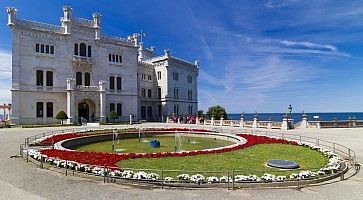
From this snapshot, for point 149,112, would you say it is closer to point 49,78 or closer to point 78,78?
point 78,78

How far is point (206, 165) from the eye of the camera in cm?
1335

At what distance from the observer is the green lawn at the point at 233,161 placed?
504 inches

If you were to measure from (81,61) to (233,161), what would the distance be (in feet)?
142

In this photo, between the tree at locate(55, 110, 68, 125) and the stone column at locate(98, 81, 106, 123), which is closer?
the tree at locate(55, 110, 68, 125)

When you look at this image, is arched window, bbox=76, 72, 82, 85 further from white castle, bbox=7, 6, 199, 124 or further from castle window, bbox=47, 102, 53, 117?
castle window, bbox=47, 102, 53, 117

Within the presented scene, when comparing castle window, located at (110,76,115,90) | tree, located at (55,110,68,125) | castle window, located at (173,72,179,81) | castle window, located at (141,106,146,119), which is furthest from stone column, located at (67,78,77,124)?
castle window, located at (173,72,179,81)

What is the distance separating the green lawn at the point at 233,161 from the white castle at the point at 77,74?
121ft

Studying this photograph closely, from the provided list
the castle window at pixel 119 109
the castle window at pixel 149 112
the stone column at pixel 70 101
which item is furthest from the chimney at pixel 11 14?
the castle window at pixel 149 112

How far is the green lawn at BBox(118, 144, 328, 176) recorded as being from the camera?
12797 mm

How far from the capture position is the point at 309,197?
891 cm

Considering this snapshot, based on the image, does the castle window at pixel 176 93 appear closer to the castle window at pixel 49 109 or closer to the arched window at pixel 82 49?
the arched window at pixel 82 49

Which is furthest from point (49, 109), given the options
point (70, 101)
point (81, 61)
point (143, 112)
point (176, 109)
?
point (176, 109)

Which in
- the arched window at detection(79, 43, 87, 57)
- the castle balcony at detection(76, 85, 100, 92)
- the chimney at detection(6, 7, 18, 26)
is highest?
the chimney at detection(6, 7, 18, 26)

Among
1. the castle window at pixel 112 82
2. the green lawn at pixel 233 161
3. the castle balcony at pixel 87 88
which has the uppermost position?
the castle window at pixel 112 82
